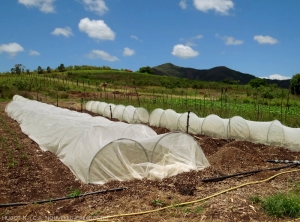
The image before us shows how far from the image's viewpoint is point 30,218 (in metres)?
4.19

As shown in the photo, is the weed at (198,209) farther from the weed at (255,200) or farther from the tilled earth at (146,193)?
the weed at (255,200)

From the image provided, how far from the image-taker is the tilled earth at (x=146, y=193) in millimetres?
4105

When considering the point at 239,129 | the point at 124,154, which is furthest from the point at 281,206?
the point at 239,129

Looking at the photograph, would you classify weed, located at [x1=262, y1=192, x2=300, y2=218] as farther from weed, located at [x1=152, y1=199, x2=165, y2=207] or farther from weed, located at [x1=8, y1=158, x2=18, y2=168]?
weed, located at [x1=8, y1=158, x2=18, y2=168]

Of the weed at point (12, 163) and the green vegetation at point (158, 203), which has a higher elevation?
the green vegetation at point (158, 203)

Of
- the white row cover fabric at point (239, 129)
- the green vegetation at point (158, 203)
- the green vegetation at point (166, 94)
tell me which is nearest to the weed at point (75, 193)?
the green vegetation at point (158, 203)

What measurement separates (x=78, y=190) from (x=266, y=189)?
123 inches

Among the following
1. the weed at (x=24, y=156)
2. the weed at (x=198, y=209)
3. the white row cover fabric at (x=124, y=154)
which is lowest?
the weed at (x=24, y=156)

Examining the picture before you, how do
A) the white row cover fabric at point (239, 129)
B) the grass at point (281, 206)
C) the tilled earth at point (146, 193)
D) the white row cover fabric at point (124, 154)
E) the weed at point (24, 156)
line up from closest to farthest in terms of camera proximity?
the grass at point (281, 206), the tilled earth at point (146, 193), the white row cover fabric at point (124, 154), the weed at point (24, 156), the white row cover fabric at point (239, 129)

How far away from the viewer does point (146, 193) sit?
479 cm

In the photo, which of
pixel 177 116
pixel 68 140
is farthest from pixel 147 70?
pixel 68 140

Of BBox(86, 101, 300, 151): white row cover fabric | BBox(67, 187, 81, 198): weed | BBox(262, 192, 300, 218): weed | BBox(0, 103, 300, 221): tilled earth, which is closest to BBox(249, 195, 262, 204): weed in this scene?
BBox(0, 103, 300, 221): tilled earth

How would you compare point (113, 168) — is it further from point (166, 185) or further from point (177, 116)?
point (177, 116)

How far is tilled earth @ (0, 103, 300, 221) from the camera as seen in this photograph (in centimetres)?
411
